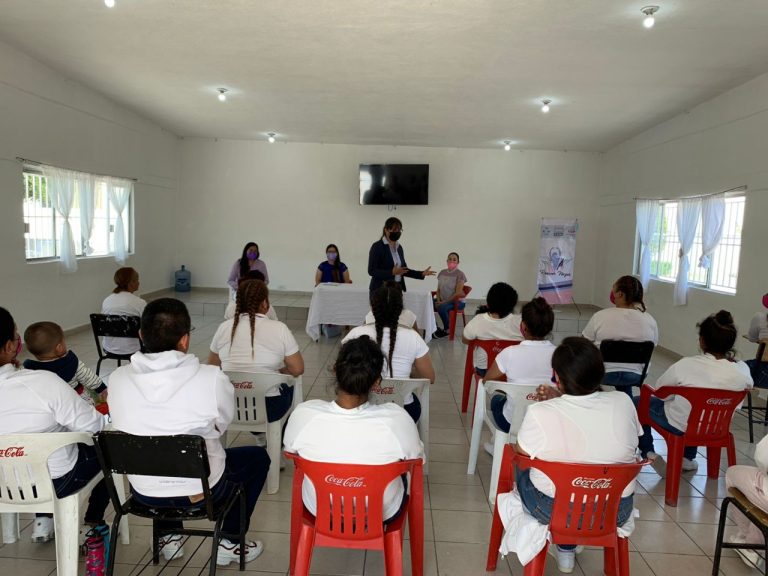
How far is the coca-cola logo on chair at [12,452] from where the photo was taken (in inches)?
68.8

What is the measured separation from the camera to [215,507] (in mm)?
1901

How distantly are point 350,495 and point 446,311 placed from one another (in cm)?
580

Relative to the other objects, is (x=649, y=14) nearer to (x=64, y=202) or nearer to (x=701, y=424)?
(x=701, y=424)

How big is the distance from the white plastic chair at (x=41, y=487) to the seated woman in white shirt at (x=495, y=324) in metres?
2.50

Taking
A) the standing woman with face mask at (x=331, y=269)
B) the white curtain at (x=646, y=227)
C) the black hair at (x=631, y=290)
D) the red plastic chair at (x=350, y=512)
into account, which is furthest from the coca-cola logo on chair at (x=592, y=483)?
the white curtain at (x=646, y=227)

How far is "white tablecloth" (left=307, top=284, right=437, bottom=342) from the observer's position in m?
6.64

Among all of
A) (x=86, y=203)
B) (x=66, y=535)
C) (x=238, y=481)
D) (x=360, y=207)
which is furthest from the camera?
(x=360, y=207)

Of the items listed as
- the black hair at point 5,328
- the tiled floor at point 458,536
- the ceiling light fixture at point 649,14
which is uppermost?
the ceiling light fixture at point 649,14

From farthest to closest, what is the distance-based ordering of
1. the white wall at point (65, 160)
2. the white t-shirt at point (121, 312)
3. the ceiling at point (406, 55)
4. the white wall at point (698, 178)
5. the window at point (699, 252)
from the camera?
the window at point (699, 252) → the white wall at point (65, 160) → the white wall at point (698, 178) → the white t-shirt at point (121, 312) → the ceiling at point (406, 55)

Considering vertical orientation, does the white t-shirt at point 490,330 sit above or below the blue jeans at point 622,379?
above

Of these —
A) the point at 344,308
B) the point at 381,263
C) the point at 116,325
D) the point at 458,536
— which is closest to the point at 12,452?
the point at 458,536

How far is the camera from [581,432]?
180 centimetres

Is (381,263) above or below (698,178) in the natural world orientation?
below

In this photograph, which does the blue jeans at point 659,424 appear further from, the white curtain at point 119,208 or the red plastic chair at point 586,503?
the white curtain at point 119,208
